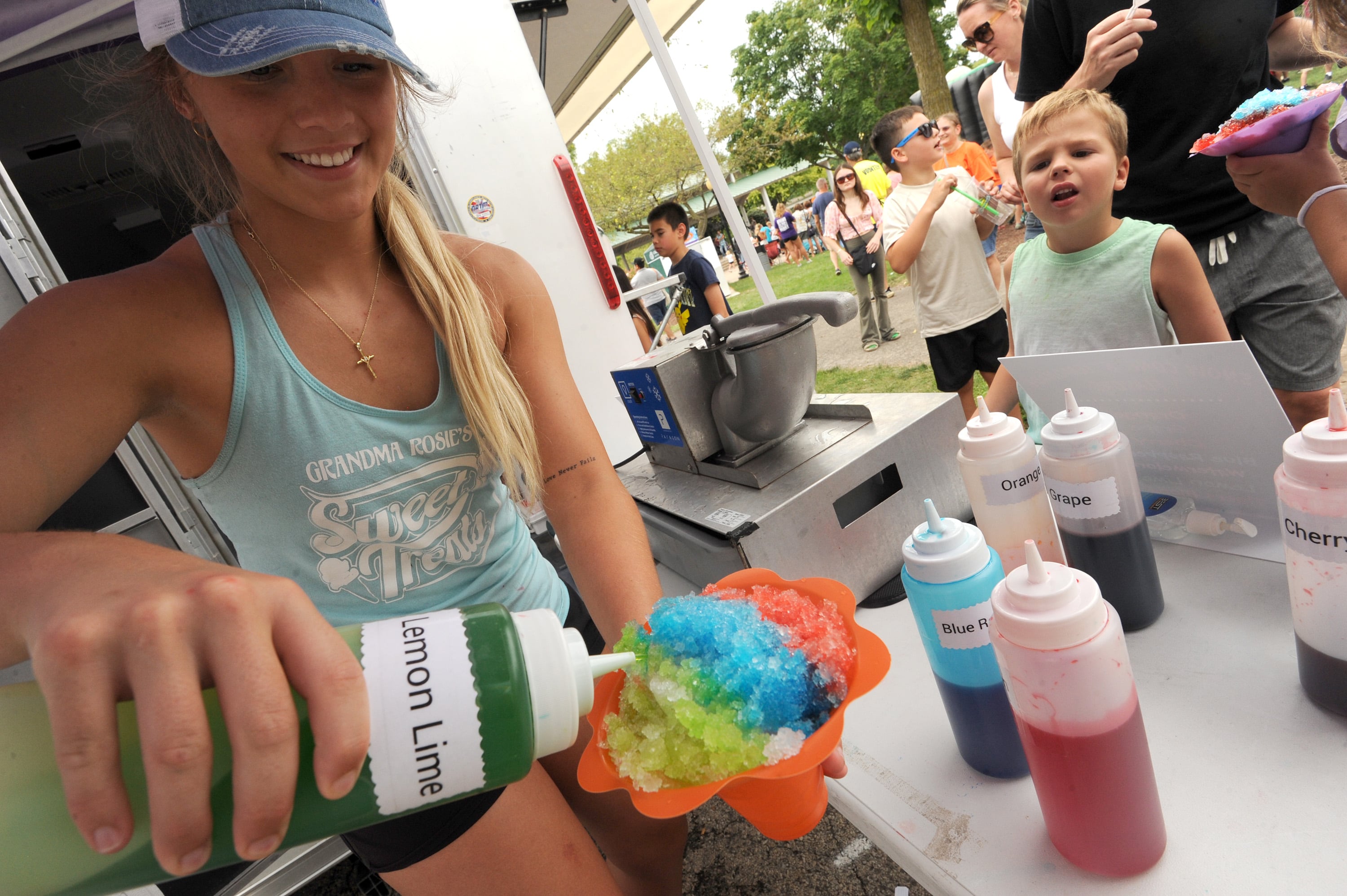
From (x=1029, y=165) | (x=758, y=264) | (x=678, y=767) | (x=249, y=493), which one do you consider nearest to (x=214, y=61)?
(x=249, y=493)

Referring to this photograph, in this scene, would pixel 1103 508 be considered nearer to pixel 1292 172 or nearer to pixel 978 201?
pixel 1292 172

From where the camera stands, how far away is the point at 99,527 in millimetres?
2010

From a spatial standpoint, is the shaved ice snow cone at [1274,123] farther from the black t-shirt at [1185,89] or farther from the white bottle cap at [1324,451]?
the black t-shirt at [1185,89]

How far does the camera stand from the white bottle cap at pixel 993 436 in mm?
893

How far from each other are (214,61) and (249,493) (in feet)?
1.70

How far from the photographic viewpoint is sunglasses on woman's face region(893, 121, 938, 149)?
133 inches

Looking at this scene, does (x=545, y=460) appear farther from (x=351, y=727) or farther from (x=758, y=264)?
(x=758, y=264)

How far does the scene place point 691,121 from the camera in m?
3.80

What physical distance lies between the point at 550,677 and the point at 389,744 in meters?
0.12

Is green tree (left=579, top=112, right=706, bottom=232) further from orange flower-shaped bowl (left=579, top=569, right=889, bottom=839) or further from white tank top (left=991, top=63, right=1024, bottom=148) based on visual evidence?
orange flower-shaped bowl (left=579, top=569, right=889, bottom=839)

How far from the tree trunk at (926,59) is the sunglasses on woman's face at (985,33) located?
7.96 metres

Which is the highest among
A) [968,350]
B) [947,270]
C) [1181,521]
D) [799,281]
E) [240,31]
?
[240,31]

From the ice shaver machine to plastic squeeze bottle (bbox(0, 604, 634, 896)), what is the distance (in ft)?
2.34

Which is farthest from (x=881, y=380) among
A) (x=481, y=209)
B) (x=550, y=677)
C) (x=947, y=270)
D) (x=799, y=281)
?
(x=799, y=281)
